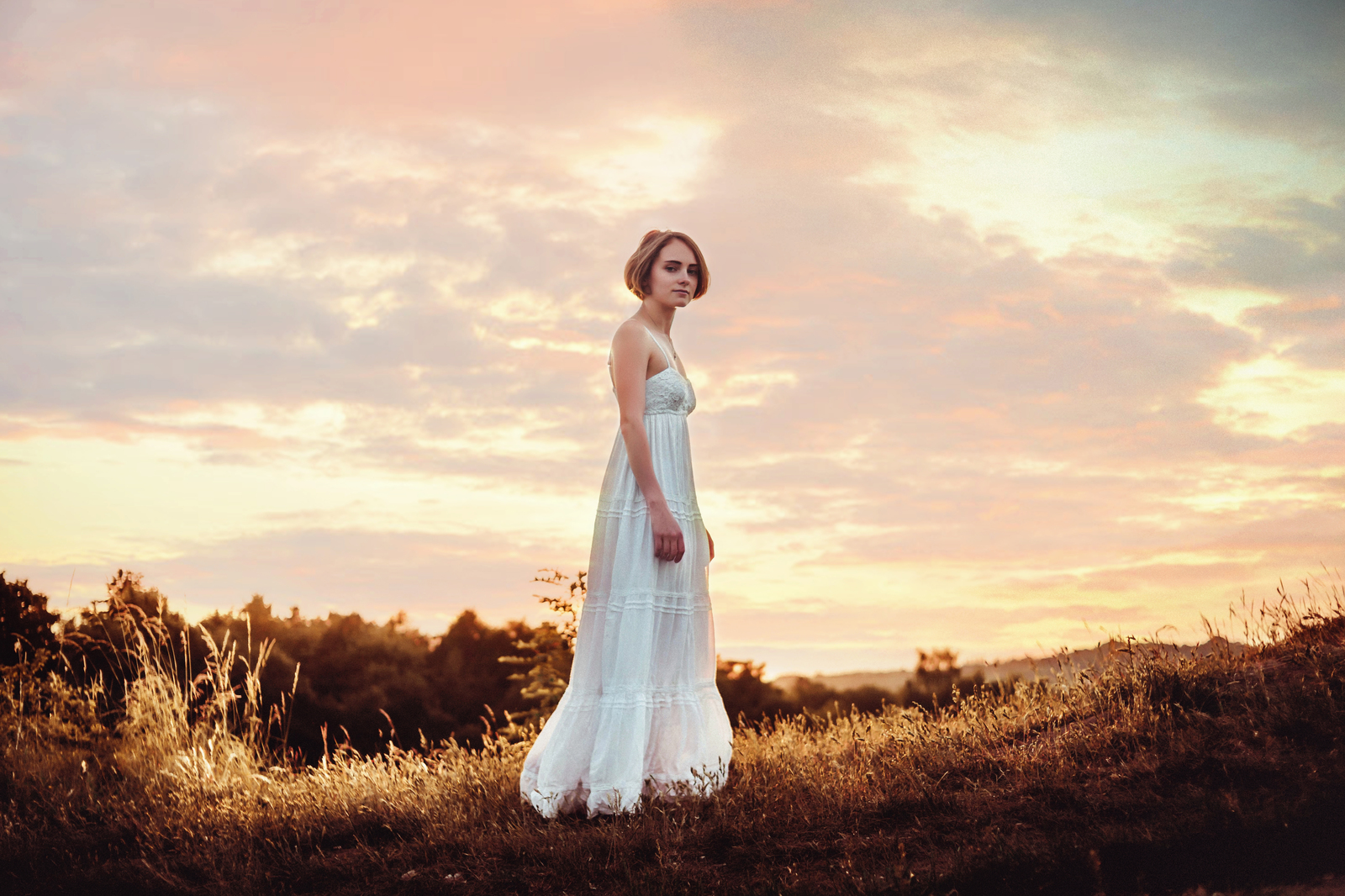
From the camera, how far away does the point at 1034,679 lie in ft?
21.2

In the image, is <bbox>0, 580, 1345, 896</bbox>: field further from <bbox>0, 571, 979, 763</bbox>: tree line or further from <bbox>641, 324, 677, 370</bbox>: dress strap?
<bbox>0, 571, 979, 763</bbox>: tree line

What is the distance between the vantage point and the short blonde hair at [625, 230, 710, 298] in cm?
545

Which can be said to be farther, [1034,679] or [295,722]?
[295,722]

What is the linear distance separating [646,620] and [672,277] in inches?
69.5

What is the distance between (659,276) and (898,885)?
308 centimetres

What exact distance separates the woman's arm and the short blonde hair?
0.34m

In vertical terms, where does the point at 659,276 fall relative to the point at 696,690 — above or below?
above

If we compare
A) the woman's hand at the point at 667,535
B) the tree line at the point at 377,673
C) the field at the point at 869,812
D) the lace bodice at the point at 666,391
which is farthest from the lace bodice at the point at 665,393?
the tree line at the point at 377,673

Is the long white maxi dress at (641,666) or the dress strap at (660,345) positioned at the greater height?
the dress strap at (660,345)

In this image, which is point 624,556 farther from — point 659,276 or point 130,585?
point 130,585

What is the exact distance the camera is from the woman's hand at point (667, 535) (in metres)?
5.03

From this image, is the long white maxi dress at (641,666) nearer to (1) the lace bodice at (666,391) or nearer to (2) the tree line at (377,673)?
(1) the lace bodice at (666,391)

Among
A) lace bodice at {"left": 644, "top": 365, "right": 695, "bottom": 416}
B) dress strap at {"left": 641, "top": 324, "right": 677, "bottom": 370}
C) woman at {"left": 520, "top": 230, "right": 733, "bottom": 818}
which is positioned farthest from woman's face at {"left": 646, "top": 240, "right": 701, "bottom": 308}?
lace bodice at {"left": 644, "top": 365, "right": 695, "bottom": 416}

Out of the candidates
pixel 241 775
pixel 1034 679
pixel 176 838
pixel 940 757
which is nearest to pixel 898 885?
pixel 940 757
